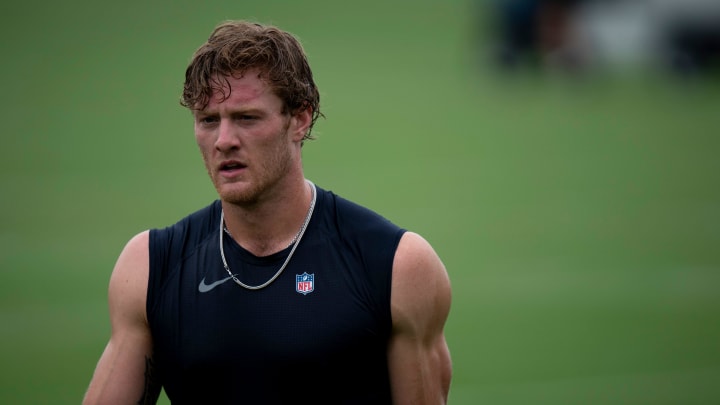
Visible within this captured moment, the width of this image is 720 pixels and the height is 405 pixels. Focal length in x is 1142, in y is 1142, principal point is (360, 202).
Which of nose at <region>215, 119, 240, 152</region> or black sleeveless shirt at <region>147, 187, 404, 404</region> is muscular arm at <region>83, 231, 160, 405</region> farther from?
nose at <region>215, 119, 240, 152</region>

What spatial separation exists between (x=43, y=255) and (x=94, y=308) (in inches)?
84.4

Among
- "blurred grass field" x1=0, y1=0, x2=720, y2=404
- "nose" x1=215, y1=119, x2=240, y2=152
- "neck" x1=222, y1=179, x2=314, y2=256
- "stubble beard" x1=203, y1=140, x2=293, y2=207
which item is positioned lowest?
"blurred grass field" x1=0, y1=0, x2=720, y2=404

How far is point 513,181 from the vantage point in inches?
693

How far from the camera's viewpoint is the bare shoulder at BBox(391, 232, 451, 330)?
3.78 meters

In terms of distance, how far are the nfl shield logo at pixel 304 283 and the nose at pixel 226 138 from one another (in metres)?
0.49

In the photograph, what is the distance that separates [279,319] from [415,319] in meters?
0.45

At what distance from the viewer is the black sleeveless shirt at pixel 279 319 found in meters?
3.72

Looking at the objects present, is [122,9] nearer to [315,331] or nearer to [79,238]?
[79,238]

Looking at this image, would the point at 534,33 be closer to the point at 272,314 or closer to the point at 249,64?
the point at 249,64

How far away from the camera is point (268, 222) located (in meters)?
3.92

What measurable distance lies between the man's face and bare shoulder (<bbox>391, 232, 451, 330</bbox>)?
0.52 meters

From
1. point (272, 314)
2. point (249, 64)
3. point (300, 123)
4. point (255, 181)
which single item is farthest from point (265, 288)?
point (249, 64)

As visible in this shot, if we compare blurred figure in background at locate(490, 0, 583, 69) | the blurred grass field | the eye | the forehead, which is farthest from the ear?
blurred figure in background at locate(490, 0, 583, 69)

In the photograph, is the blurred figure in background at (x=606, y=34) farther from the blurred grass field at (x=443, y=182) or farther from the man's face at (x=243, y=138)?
the man's face at (x=243, y=138)
